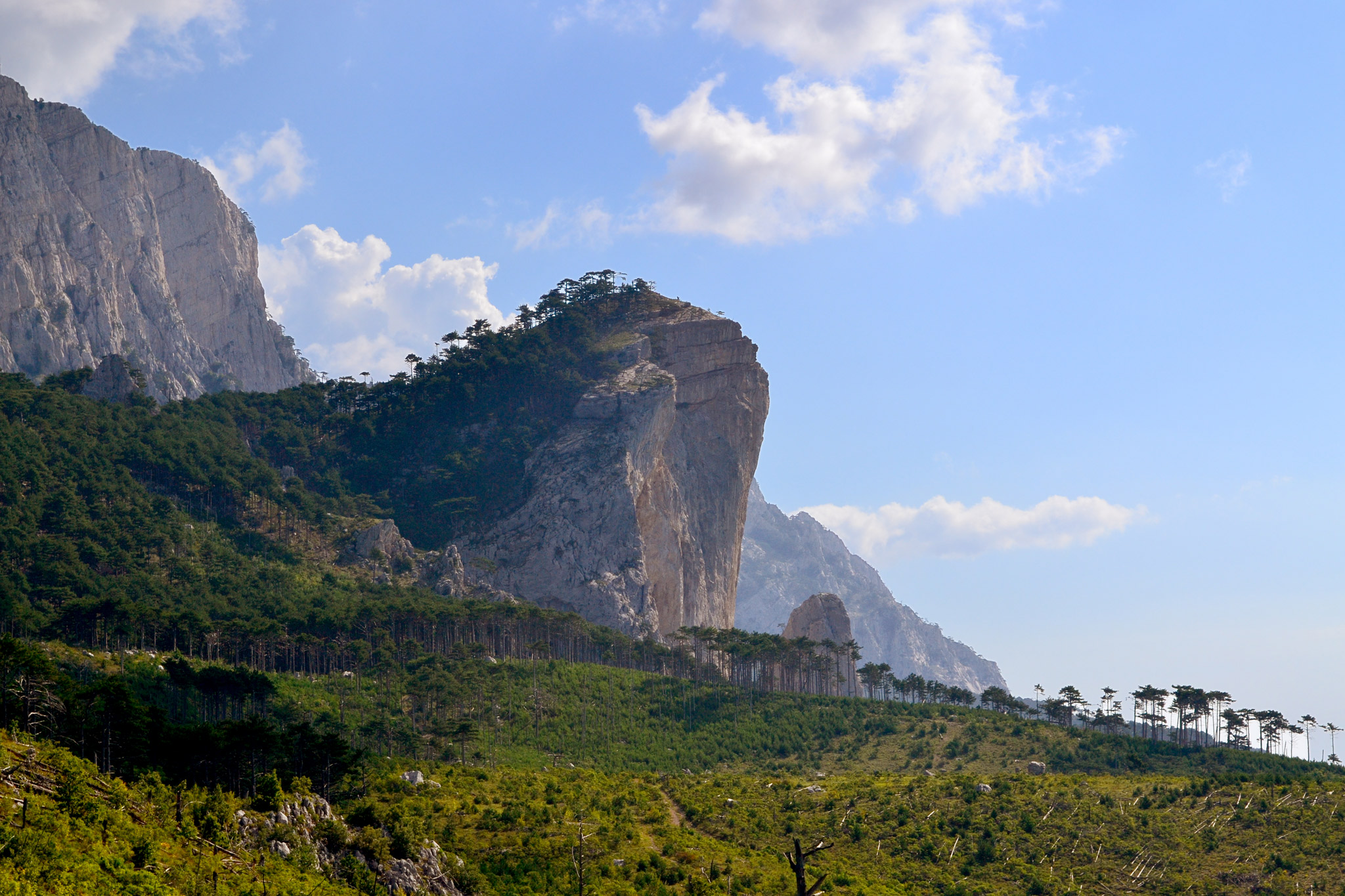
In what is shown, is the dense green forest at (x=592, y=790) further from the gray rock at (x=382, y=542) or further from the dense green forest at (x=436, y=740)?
the gray rock at (x=382, y=542)

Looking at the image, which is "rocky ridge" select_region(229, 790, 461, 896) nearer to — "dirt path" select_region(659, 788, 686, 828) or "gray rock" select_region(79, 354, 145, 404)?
"dirt path" select_region(659, 788, 686, 828)

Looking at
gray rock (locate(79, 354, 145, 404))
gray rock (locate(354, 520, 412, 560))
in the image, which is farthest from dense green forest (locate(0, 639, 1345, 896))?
gray rock (locate(79, 354, 145, 404))

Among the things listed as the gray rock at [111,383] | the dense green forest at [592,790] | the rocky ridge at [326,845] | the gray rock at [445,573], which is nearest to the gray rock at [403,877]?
the rocky ridge at [326,845]

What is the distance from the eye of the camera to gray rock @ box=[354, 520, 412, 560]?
537ft

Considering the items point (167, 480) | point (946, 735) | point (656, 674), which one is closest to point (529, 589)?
point (656, 674)

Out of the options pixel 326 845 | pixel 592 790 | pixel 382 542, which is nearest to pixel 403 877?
pixel 326 845

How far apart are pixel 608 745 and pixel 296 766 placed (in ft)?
191

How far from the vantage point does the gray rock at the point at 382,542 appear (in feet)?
537

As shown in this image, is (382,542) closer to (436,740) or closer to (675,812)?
(436,740)

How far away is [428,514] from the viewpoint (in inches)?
7648

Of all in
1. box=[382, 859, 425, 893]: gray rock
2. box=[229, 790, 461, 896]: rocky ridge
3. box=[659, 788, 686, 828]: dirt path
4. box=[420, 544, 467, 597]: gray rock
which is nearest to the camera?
box=[229, 790, 461, 896]: rocky ridge

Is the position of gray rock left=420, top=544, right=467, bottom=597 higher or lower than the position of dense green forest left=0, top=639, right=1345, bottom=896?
higher

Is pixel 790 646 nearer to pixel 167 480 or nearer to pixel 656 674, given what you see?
pixel 656 674

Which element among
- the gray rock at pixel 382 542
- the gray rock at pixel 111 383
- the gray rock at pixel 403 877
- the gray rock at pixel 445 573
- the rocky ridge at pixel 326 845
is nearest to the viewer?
the rocky ridge at pixel 326 845
